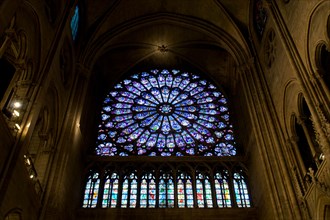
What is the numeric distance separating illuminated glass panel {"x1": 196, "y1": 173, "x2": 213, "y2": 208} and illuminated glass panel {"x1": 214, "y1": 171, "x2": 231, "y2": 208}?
0.28m

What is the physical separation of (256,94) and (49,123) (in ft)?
23.6

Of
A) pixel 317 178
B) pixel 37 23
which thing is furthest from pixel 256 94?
pixel 37 23

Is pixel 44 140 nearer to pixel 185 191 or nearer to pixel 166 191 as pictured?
pixel 166 191

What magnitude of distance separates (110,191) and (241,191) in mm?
4735

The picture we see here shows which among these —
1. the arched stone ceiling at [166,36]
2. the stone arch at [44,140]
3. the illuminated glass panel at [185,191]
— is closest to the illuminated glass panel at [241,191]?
the illuminated glass panel at [185,191]

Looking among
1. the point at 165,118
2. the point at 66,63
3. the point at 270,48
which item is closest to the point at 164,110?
the point at 165,118

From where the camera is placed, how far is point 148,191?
1403 cm

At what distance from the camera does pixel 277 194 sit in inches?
449

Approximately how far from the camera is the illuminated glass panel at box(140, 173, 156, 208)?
13641mm

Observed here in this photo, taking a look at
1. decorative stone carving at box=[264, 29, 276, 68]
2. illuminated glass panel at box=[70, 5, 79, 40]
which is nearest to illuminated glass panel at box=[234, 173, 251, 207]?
decorative stone carving at box=[264, 29, 276, 68]

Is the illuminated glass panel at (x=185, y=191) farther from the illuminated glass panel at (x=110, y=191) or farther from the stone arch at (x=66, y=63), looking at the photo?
the stone arch at (x=66, y=63)

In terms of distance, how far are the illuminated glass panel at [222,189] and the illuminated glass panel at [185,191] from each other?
947 millimetres

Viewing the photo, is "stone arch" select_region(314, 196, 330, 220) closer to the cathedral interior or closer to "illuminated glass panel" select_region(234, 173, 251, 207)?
the cathedral interior

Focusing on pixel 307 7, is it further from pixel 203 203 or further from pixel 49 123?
pixel 49 123
